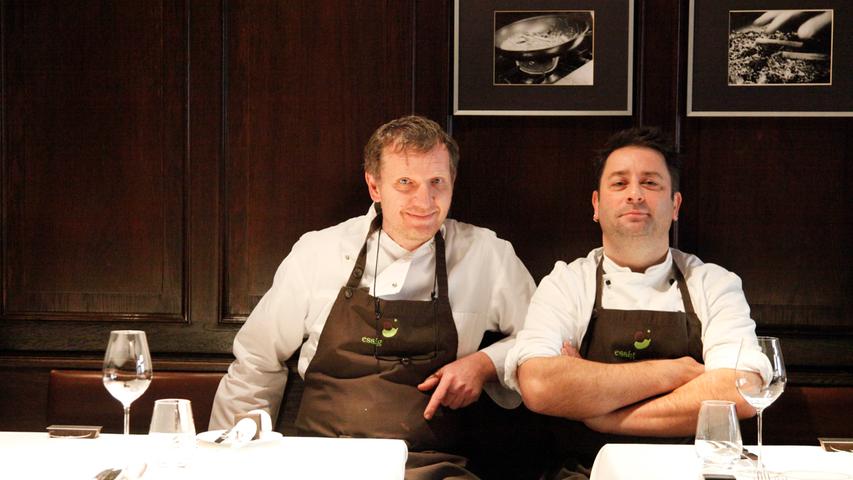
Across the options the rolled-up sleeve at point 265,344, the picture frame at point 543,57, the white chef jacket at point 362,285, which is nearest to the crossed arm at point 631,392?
the white chef jacket at point 362,285

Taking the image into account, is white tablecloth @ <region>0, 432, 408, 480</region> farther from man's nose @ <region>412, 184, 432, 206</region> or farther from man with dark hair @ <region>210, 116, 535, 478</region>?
man's nose @ <region>412, 184, 432, 206</region>

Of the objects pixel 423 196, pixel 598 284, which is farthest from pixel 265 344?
pixel 598 284

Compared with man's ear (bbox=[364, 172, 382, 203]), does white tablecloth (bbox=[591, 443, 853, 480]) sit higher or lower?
lower

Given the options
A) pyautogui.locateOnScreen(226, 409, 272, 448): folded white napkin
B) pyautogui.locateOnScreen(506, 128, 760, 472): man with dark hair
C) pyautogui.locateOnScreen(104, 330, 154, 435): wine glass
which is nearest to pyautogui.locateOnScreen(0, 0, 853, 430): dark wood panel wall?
pyautogui.locateOnScreen(506, 128, 760, 472): man with dark hair

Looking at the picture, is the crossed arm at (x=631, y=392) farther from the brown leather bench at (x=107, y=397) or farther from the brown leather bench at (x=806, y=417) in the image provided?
the brown leather bench at (x=107, y=397)

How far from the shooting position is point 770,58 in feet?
10.2

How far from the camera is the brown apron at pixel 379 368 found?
273 centimetres

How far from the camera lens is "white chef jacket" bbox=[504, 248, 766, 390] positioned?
2.63m

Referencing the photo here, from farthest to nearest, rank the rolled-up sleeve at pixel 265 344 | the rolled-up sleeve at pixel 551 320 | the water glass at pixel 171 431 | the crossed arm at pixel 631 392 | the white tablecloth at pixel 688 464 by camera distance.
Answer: the rolled-up sleeve at pixel 265 344
the rolled-up sleeve at pixel 551 320
the crossed arm at pixel 631 392
the white tablecloth at pixel 688 464
the water glass at pixel 171 431

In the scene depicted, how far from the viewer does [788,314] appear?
10.3 ft

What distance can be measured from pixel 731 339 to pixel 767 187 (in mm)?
837

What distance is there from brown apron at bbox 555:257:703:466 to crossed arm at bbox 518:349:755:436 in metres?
0.14

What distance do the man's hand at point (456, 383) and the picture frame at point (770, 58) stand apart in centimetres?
124

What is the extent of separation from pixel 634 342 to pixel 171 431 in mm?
1522
